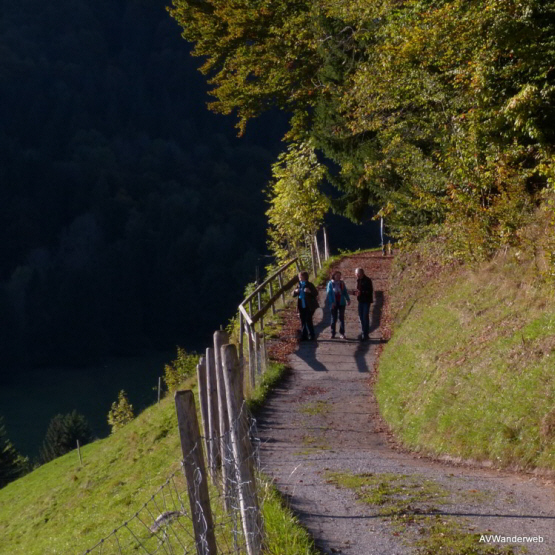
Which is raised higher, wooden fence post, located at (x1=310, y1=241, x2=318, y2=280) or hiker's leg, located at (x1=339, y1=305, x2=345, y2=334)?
wooden fence post, located at (x1=310, y1=241, x2=318, y2=280)

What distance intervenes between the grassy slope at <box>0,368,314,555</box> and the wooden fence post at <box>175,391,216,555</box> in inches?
77.7

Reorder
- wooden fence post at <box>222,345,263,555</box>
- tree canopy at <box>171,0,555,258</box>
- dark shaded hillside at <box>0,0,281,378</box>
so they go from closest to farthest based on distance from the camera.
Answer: wooden fence post at <box>222,345,263,555</box>
tree canopy at <box>171,0,555,258</box>
dark shaded hillside at <box>0,0,281,378</box>

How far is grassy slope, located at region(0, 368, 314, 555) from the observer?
45.2 feet

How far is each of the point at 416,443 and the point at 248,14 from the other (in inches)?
667

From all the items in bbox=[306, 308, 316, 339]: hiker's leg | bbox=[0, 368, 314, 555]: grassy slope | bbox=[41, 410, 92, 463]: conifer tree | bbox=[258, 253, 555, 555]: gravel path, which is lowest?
bbox=[41, 410, 92, 463]: conifer tree

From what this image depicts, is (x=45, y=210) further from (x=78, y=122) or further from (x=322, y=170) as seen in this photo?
(x=322, y=170)


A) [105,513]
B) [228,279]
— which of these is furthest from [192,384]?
[228,279]

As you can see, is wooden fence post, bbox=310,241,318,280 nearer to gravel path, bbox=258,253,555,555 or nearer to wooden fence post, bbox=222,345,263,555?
gravel path, bbox=258,253,555,555

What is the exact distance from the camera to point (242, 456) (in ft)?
18.0

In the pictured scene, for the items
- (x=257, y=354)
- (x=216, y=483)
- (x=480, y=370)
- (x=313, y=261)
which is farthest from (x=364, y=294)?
(x=313, y=261)

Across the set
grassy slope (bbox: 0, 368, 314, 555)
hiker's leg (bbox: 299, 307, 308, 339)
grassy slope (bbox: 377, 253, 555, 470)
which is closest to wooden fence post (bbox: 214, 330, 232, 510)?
grassy slope (bbox: 0, 368, 314, 555)

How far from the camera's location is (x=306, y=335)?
19.4 m

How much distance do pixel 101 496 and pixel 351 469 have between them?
910 cm

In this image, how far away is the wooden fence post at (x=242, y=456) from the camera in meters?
5.45
